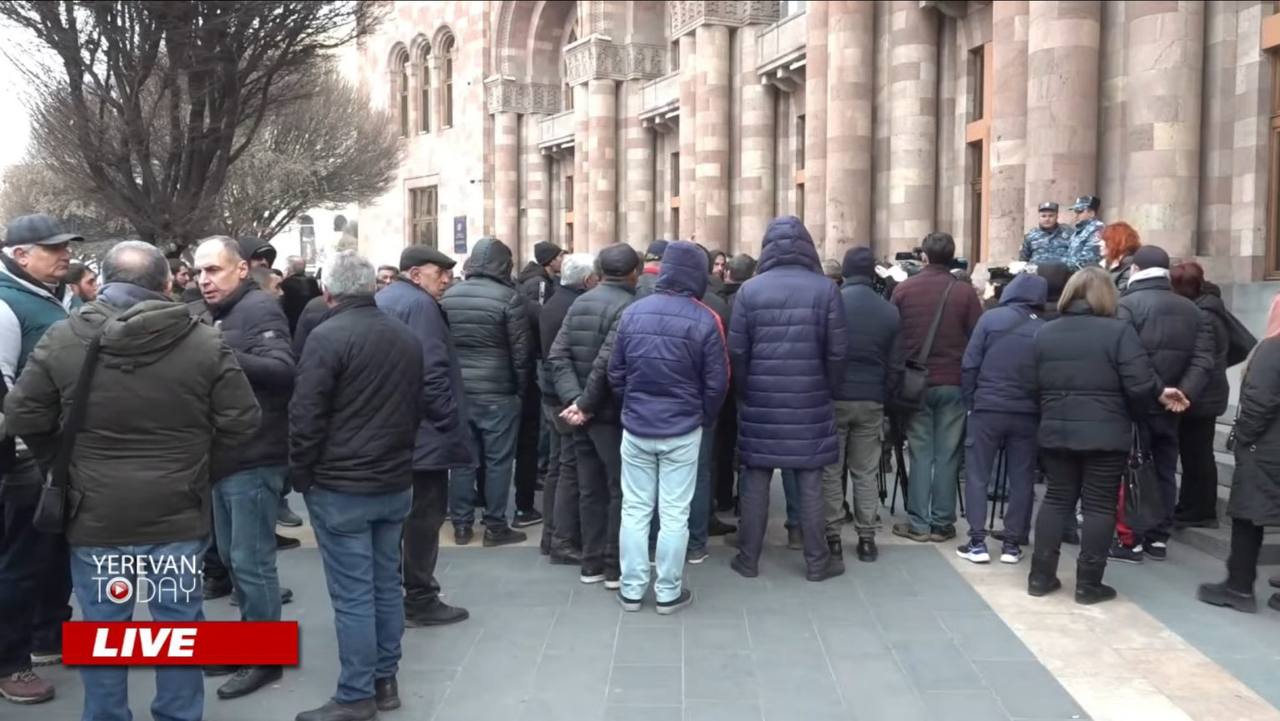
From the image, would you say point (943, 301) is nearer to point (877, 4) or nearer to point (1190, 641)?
point (1190, 641)

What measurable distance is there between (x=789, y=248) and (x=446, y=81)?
103 ft

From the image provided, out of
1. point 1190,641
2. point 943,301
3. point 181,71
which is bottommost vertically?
point 1190,641

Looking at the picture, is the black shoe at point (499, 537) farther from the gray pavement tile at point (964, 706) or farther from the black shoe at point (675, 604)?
the gray pavement tile at point (964, 706)

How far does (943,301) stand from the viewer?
7000 millimetres

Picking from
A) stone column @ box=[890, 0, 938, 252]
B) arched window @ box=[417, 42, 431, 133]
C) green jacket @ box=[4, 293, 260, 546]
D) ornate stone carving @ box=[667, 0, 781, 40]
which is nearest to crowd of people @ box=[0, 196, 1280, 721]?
green jacket @ box=[4, 293, 260, 546]

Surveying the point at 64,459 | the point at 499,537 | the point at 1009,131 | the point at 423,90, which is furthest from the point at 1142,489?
the point at 423,90

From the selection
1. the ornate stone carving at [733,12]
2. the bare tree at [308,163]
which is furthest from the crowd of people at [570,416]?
the bare tree at [308,163]

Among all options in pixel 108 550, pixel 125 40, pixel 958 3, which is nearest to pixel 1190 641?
pixel 108 550

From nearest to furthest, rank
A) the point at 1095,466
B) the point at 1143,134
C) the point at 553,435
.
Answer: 1. the point at 1095,466
2. the point at 553,435
3. the point at 1143,134

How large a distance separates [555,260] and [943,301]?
3.54 metres

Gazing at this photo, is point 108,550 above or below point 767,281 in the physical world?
below

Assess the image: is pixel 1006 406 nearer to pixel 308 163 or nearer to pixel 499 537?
pixel 499 537

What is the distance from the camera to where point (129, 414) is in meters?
3.56

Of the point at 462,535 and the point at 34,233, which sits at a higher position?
the point at 34,233
